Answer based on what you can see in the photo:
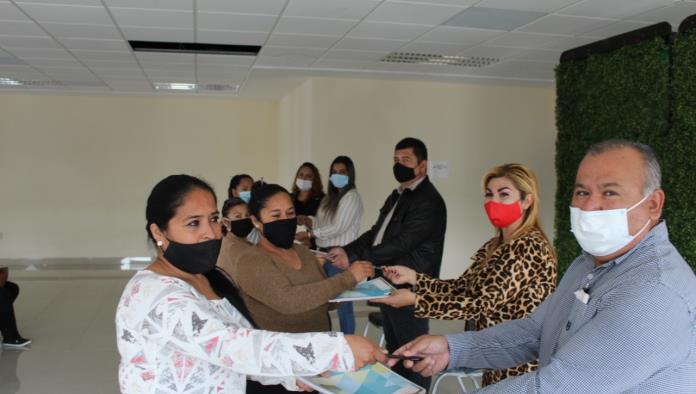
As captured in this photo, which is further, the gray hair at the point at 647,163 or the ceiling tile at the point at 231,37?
the ceiling tile at the point at 231,37

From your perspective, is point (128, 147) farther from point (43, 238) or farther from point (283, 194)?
point (283, 194)

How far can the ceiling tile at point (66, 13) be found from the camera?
4.65 m

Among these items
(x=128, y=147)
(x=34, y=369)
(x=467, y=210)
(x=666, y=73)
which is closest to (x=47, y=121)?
(x=128, y=147)

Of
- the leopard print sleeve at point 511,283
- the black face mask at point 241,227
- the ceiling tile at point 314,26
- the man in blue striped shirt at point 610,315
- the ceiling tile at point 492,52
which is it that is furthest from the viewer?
the ceiling tile at point 492,52

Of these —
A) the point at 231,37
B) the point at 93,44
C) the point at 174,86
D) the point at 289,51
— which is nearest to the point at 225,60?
the point at 289,51

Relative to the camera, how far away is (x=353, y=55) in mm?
6527

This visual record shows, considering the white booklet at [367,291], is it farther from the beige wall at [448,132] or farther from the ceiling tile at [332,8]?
the beige wall at [448,132]

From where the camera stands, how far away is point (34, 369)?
504cm

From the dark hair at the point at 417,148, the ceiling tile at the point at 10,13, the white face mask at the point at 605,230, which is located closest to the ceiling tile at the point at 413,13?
the dark hair at the point at 417,148

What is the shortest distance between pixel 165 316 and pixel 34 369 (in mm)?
4239

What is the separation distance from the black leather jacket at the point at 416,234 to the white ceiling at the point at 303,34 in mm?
1599

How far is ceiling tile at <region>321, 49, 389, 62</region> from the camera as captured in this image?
6.37 meters

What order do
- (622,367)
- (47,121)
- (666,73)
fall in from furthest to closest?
(47,121)
(666,73)
(622,367)

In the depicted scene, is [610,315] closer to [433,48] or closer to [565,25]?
[565,25]
